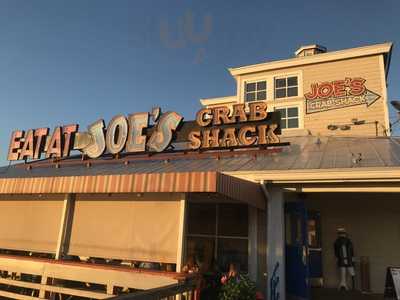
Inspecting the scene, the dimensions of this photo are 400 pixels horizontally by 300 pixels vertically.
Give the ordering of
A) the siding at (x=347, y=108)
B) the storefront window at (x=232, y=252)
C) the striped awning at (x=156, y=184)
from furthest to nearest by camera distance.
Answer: the siding at (x=347, y=108)
the storefront window at (x=232, y=252)
the striped awning at (x=156, y=184)

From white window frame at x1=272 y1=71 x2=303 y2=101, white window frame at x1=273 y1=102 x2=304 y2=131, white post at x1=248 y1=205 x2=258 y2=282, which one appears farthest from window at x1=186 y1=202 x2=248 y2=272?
white window frame at x1=272 y1=71 x2=303 y2=101

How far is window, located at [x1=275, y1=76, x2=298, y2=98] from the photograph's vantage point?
53.6 feet

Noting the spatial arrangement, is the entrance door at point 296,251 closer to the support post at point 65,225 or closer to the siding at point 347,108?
the support post at point 65,225

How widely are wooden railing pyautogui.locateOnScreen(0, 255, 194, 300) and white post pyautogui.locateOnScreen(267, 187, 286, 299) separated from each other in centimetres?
260

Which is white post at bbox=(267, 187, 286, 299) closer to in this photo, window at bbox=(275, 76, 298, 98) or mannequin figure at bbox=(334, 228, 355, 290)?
mannequin figure at bbox=(334, 228, 355, 290)

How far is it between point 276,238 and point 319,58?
10227 millimetres

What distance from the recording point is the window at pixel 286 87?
16.3 m

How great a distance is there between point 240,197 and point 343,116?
9.30 metres

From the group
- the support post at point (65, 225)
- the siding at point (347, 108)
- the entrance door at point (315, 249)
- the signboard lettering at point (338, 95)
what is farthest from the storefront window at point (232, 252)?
the signboard lettering at point (338, 95)

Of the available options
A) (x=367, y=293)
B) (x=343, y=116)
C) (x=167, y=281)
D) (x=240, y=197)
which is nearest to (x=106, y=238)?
(x=167, y=281)

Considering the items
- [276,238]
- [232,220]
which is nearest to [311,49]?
[232,220]

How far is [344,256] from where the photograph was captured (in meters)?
10.6

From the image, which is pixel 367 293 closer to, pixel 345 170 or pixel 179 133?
pixel 345 170

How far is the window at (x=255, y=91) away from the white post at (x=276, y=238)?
8.83 meters
